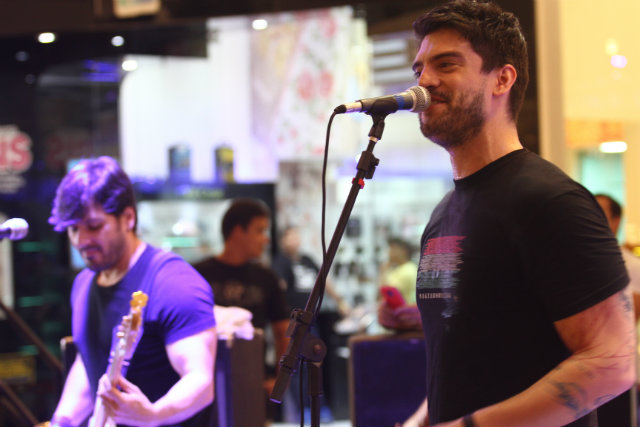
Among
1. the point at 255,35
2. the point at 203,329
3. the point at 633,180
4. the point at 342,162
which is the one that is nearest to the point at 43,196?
the point at 255,35

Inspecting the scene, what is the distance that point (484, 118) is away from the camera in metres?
1.44

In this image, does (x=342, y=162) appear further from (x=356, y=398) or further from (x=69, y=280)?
(x=356, y=398)

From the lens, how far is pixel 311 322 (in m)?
1.43

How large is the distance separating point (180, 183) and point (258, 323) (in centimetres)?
216

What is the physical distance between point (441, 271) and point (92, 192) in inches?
44.7

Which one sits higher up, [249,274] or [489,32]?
[489,32]

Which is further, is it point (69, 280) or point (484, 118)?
point (69, 280)

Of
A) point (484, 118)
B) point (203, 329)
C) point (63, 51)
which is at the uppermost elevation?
point (63, 51)

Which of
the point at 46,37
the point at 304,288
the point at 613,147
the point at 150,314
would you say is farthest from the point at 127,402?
the point at 304,288

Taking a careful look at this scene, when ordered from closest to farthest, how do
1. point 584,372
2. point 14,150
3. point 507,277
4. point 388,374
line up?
point 584,372 → point 507,277 → point 388,374 → point 14,150

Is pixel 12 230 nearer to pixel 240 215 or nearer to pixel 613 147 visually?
pixel 240 215

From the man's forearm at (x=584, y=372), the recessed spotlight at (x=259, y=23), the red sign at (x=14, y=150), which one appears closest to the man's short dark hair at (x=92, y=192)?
the man's forearm at (x=584, y=372)

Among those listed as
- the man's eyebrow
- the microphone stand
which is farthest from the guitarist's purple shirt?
the man's eyebrow

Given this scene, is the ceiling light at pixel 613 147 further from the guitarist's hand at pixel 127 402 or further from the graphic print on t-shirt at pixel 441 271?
the guitarist's hand at pixel 127 402
